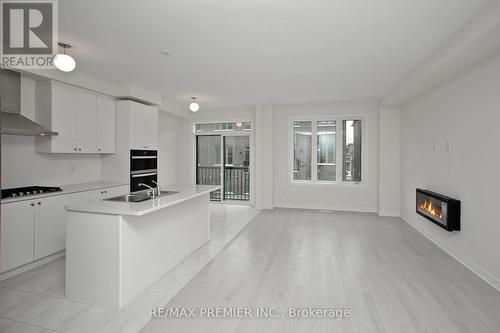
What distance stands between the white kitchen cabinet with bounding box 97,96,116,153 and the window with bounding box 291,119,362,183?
407cm

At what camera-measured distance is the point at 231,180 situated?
746cm

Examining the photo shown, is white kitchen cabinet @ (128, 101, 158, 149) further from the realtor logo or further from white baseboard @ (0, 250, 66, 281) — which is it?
white baseboard @ (0, 250, 66, 281)

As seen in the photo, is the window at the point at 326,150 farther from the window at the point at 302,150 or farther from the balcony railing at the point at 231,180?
the balcony railing at the point at 231,180

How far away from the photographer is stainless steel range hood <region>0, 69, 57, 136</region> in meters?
3.10

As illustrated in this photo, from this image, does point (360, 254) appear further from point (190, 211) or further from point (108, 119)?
point (108, 119)

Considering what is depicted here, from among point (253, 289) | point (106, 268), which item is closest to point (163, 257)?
point (106, 268)

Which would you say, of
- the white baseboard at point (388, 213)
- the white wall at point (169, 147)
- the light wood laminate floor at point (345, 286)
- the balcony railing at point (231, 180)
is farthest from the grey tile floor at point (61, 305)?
the white baseboard at point (388, 213)

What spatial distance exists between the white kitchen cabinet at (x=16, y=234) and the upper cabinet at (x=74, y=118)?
3.40 feet

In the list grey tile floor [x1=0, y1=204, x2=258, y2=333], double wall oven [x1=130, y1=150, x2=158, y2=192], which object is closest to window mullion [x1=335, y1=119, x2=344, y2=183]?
grey tile floor [x1=0, y1=204, x2=258, y2=333]

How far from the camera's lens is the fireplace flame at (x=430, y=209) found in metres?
3.79

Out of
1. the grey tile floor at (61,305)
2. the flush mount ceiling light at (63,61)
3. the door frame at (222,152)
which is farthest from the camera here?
the door frame at (222,152)

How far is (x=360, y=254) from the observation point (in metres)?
3.66

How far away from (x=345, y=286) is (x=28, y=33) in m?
4.29

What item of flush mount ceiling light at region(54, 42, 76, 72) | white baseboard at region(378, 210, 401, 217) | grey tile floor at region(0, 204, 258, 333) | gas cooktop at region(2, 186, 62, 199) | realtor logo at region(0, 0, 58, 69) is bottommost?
grey tile floor at region(0, 204, 258, 333)
